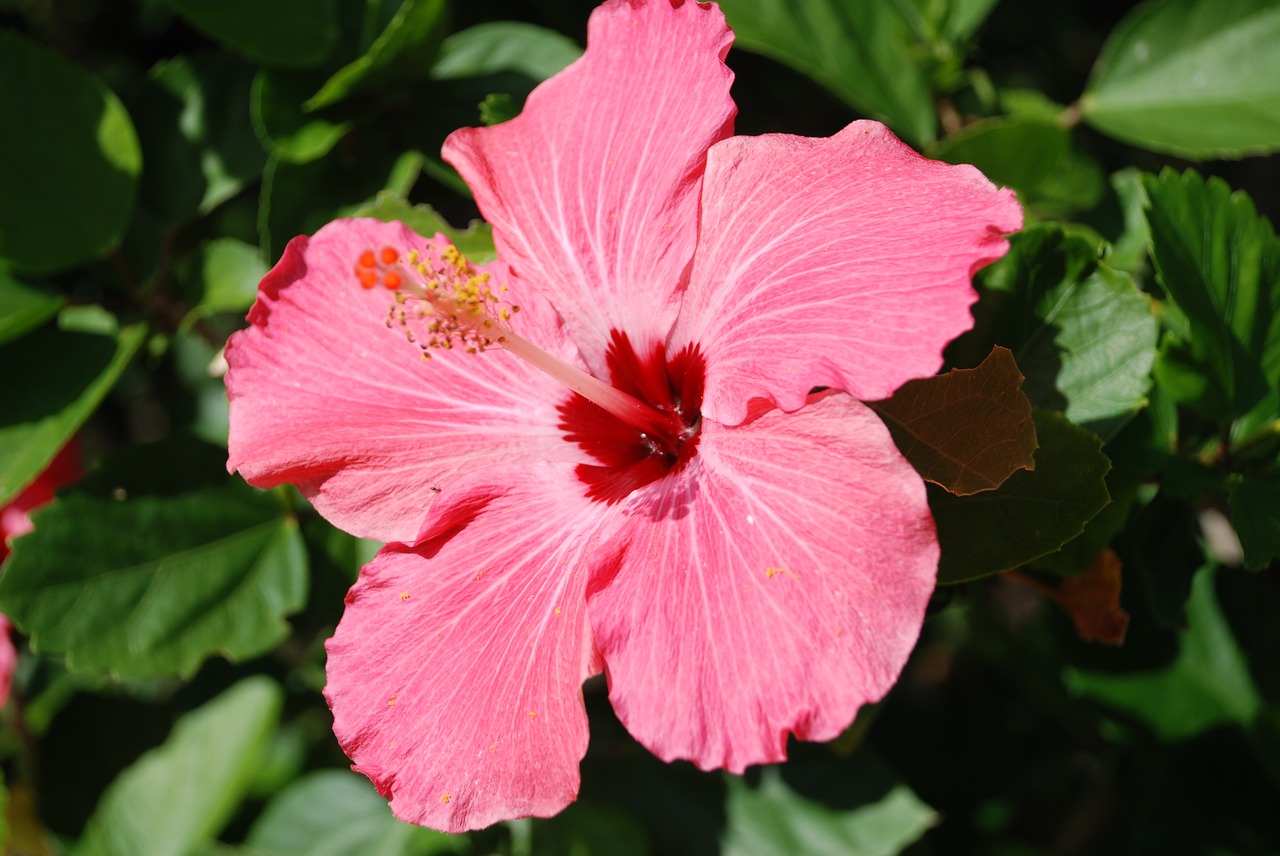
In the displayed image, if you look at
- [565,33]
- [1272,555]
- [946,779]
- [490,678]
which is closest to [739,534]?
[490,678]

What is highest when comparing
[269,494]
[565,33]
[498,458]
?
[565,33]

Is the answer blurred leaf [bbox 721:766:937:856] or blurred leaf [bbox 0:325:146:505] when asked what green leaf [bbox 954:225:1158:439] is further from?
blurred leaf [bbox 0:325:146:505]

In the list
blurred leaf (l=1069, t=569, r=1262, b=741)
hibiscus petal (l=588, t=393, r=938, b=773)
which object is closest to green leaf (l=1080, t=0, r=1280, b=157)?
blurred leaf (l=1069, t=569, r=1262, b=741)

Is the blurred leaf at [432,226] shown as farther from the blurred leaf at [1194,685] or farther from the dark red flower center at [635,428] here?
the blurred leaf at [1194,685]

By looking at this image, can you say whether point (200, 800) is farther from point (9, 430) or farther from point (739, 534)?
point (739, 534)

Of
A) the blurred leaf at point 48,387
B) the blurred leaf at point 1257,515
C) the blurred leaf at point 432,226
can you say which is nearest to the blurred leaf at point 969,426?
the blurred leaf at point 1257,515

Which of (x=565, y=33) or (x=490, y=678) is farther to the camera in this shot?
(x=565, y=33)
